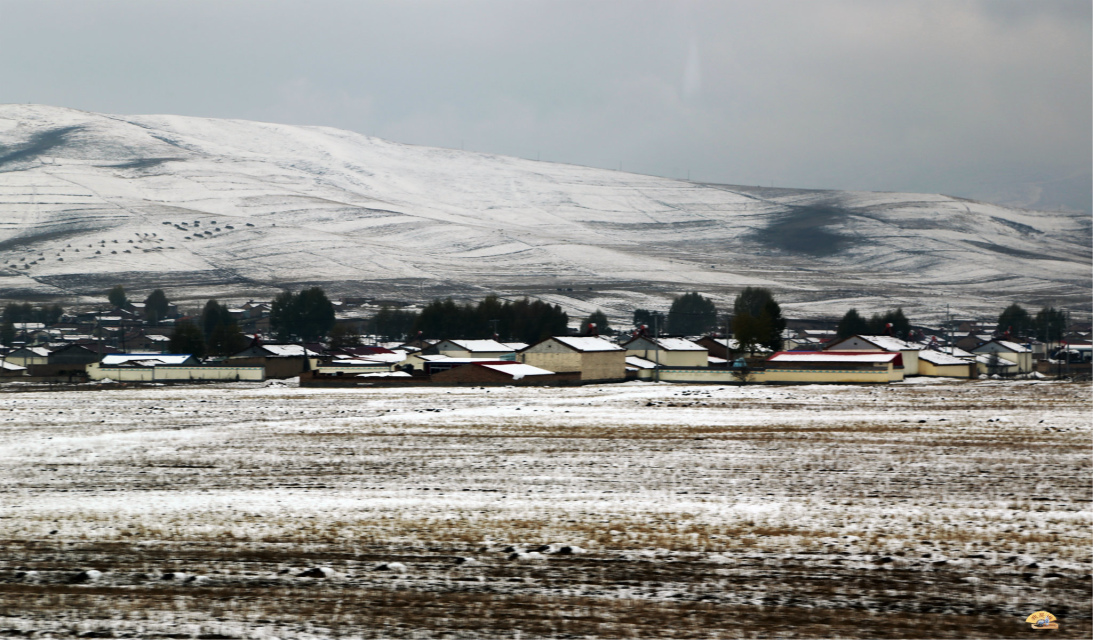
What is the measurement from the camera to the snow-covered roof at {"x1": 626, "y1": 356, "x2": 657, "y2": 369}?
297ft

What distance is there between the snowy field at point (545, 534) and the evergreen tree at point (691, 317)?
15330cm

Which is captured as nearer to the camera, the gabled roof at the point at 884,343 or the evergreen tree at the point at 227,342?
the gabled roof at the point at 884,343

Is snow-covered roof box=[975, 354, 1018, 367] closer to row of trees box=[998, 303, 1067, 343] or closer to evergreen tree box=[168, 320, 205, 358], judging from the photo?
row of trees box=[998, 303, 1067, 343]

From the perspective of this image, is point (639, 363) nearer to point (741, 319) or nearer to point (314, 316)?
point (741, 319)

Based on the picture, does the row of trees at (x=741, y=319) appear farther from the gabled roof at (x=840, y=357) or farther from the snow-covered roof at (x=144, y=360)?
the snow-covered roof at (x=144, y=360)

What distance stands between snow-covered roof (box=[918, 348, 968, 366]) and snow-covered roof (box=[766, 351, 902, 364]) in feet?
37.6

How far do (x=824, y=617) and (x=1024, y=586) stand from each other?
284 cm

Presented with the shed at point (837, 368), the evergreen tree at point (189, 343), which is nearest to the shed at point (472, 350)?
the evergreen tree at point (189, 343)

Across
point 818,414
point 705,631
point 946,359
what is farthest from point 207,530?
point 946,359

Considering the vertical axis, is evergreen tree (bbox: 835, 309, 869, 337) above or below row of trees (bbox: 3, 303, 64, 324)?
above

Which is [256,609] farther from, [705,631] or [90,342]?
[90,342]

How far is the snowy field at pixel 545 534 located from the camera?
11.2 m

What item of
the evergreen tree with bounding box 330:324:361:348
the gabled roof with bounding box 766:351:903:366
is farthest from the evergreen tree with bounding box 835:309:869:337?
the evergreen tree with bounding box 330:324:361:348

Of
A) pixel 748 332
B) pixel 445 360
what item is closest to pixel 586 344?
pixel 445 360
